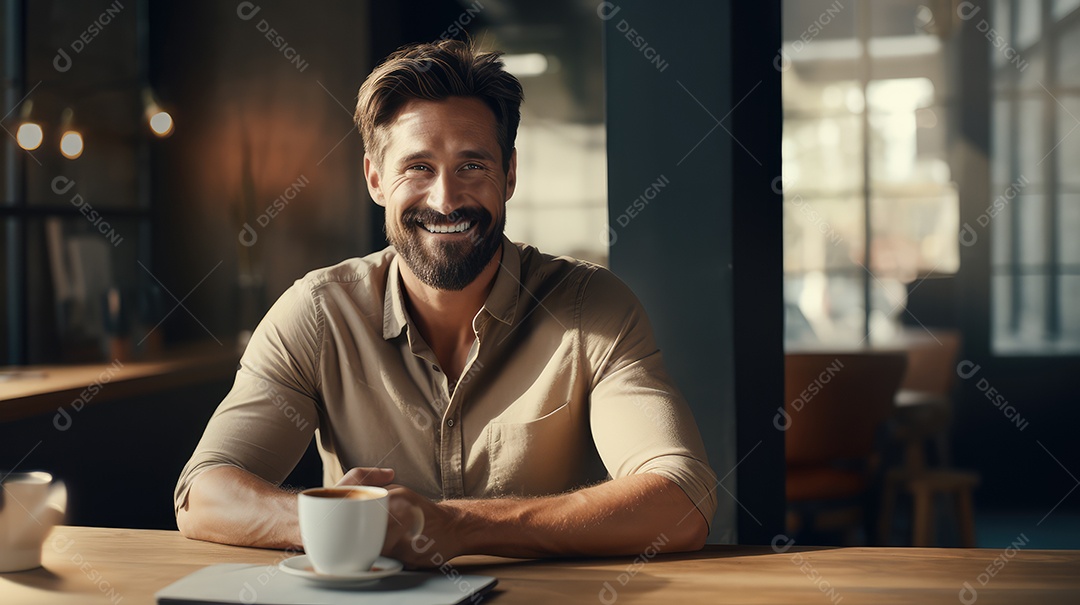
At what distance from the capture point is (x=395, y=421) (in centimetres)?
162

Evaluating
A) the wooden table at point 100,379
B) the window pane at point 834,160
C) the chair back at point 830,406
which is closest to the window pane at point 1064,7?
the window pane at point 834,160

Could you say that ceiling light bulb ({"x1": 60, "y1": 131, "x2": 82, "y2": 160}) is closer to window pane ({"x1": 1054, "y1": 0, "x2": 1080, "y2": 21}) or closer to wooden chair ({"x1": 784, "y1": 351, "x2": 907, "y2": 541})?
wooden chair ({"x1": 784, "y1": 351, "x2": 907, "y2": 541})

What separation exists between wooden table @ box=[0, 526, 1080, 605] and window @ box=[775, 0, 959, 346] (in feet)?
9.24

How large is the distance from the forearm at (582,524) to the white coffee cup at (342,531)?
150mm

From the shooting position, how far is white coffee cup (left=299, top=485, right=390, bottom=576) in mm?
1018

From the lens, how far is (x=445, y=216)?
5.57 ft

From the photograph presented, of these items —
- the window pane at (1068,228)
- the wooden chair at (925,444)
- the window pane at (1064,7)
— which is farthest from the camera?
the window pane at (1064,7)

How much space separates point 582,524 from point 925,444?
3208 mm

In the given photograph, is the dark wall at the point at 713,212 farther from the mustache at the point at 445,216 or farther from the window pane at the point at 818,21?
the window pane at the point at 818,21

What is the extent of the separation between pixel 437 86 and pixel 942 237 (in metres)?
2.95

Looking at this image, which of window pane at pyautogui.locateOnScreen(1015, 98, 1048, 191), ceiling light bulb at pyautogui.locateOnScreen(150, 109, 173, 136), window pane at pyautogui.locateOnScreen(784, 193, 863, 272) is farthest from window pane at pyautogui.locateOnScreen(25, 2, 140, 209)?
window pane at pyautogui.locateOnScreen(1015, 98, 1048, 191)

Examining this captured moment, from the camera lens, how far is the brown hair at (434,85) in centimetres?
173

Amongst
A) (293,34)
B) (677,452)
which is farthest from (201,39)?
(677,452)

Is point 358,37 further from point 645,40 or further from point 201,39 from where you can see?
point 645,40
